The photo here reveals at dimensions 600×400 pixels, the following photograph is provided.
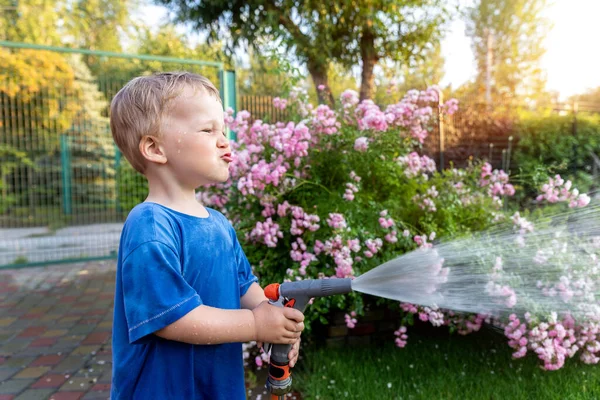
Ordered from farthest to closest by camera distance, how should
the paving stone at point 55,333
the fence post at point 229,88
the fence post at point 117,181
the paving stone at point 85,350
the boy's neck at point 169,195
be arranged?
the fence post at point 117,181 < the fence post at point 229,88 < the paving stone at point 55,333 < the paving stone at point 85,350 < the boy's neck at point 169,195

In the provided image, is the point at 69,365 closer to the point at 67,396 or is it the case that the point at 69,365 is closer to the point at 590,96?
the point at 67,396

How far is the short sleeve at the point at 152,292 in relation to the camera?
1.09m

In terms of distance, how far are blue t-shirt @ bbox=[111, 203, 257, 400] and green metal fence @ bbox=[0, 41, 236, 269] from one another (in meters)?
4.76

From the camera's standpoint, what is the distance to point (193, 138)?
1.27m

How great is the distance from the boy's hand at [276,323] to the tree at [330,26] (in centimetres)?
741

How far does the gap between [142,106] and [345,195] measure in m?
1.79

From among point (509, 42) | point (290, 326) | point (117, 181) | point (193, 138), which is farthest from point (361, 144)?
point (509, 42)

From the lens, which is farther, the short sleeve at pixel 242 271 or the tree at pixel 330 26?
the tree at pixel 330 26

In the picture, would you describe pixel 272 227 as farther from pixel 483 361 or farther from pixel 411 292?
pixel 483 361

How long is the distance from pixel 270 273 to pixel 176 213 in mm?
1692

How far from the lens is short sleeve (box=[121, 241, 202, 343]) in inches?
42.9

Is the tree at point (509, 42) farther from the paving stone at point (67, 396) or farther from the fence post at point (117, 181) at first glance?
the paving stone at point (67, 396)

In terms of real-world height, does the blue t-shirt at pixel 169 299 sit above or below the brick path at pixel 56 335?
above

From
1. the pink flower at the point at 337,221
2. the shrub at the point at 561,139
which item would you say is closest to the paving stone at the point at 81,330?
the pink flower at the point at 337,221
